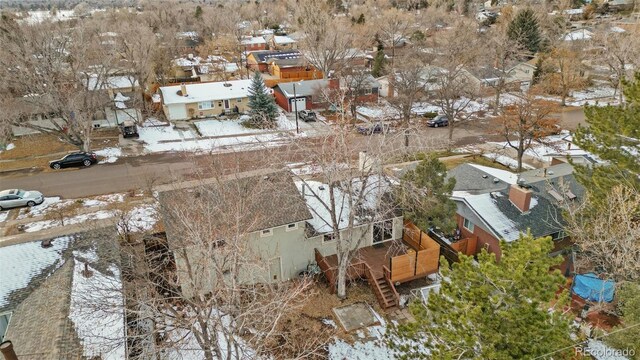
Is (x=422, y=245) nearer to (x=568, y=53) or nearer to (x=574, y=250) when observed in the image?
(x=574, y=250)

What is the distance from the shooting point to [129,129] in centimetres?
4191

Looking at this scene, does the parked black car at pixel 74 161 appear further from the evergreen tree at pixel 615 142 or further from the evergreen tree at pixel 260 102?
the evergreen tree at pixel 615 142

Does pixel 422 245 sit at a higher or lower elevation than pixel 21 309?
lower

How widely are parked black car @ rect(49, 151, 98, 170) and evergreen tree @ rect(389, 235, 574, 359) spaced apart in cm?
3339

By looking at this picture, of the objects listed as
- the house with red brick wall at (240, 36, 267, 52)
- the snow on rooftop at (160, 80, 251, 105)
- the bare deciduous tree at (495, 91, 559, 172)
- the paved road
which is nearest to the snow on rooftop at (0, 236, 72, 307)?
the paved road

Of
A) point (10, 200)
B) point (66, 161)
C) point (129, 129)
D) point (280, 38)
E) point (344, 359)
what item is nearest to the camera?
point (344, 359)

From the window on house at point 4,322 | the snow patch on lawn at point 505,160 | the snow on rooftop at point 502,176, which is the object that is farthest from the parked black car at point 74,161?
the snow patch on lawn at point 505,160

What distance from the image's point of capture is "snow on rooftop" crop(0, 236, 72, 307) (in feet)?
52.4

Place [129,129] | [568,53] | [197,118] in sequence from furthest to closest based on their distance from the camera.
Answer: [568,53] < [197,118] < [129,129]

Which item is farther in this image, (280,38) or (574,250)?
(280,38)

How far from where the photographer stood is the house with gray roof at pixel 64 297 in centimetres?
1307

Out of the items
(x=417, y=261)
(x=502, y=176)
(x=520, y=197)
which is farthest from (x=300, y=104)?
(x=417, y=261)

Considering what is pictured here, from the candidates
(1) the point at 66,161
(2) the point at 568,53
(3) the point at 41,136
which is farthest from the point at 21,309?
(2) the point at 568,53

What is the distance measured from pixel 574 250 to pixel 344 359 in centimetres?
1286
